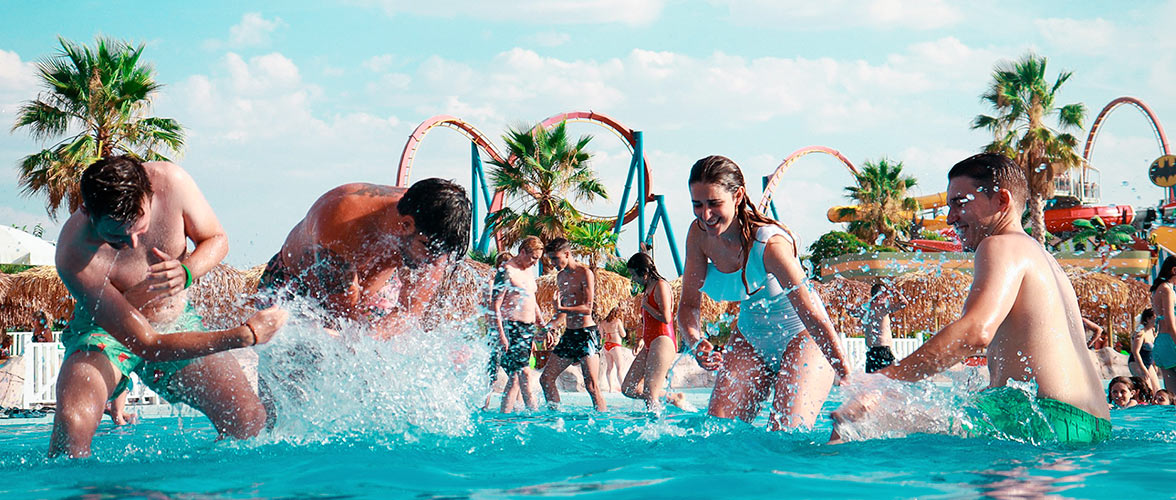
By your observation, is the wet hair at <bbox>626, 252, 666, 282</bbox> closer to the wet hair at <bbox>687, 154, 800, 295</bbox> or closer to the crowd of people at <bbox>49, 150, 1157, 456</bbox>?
the crowd of people at <bbox>49, 150, 1157, 456</bbox>

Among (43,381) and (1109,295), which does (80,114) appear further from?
(1109,295)

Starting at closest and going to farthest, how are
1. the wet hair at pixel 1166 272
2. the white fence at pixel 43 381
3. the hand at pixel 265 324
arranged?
the hand at pixel 265 324, the wet hair at pixel 1166 272, the white fence at pixel 43 381

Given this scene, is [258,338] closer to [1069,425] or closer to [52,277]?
[1069,425]

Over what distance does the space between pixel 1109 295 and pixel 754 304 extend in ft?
69.3

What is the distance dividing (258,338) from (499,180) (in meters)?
20.9

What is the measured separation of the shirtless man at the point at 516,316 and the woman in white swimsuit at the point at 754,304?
4150 millimetres

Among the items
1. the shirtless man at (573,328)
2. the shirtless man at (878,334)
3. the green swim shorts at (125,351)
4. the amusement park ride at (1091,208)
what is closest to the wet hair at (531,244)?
the shirtless man at (573,328)

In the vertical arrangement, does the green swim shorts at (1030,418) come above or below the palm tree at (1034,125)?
below

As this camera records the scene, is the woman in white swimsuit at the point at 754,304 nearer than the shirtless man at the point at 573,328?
Yes

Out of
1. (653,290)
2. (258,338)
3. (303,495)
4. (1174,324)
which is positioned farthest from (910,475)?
(1174,324)

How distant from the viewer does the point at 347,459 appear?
3311 mm

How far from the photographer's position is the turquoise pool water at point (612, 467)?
2664 mm

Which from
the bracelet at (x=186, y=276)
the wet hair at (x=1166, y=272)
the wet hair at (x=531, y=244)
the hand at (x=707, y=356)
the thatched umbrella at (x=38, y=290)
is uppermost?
the thatched umbrella at (x=38, y=290)

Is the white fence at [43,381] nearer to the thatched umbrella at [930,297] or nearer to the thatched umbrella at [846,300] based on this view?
the thatched umbrella at [846,300]
